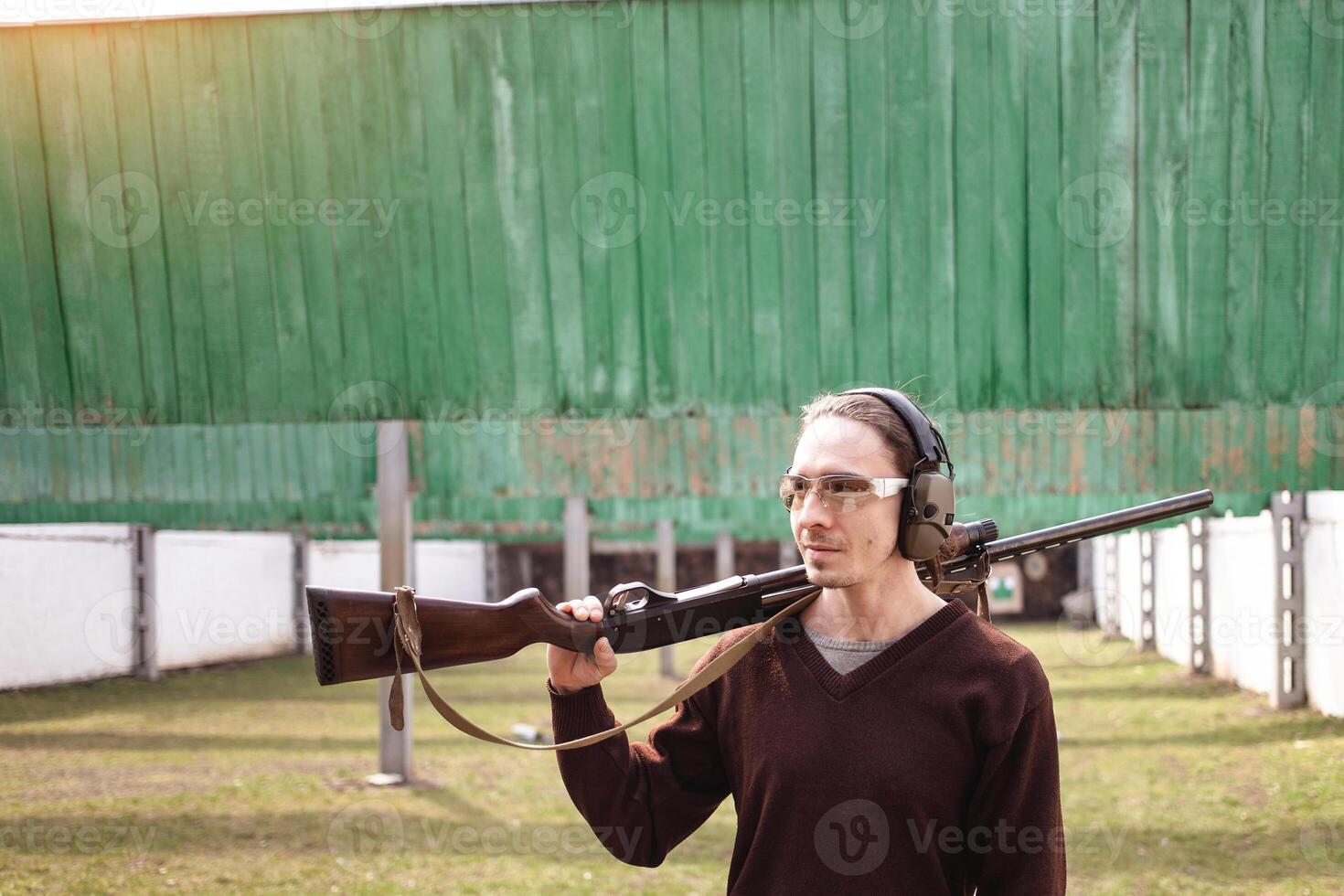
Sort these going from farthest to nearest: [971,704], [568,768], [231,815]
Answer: [231,815] < [568,768] < [971,704]

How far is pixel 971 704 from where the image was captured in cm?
226

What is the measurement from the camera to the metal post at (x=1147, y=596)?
18.7 m

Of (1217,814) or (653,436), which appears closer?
(653,436)

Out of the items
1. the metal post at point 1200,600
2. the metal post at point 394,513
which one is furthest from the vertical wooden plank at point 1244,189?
the metal post at point 1200,600

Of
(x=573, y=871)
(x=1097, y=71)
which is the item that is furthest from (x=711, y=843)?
(x=1097, y=71)

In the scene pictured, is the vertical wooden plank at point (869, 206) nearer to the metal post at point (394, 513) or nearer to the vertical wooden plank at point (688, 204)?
the vertical wooden plank at point (688, 204)

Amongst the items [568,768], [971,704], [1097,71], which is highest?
[1097,71]

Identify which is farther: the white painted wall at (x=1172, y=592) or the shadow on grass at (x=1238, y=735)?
the white painted wall at (x=1172, y=592)

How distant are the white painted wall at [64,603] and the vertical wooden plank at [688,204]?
320 inches

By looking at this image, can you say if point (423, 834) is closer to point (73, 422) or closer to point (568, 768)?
point (73, 422)

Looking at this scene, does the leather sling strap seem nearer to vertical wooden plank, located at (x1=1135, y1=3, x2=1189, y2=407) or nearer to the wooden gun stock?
the wooden gun stock

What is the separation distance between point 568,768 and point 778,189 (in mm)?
4947

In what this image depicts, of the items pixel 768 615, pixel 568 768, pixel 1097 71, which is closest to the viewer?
pixel 568 768

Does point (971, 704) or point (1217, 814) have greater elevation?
point (971, 704)
